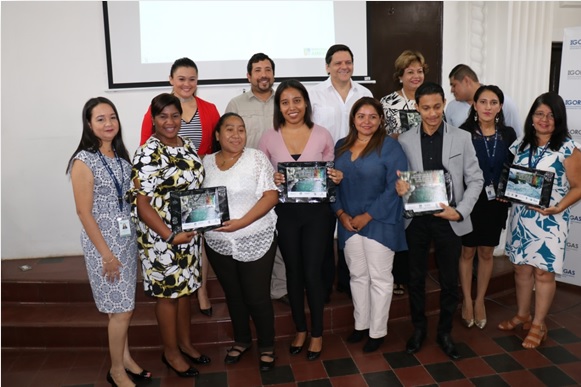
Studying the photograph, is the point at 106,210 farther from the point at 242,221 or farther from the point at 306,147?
the point at 306,147

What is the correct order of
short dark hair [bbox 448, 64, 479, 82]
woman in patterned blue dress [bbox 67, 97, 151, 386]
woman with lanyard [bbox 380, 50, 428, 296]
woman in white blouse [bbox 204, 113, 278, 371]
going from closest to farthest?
woman in patterned blue dress [bbox 67, 97, 151, 386] → woman in white blouse [bbox 204, 113, 278, 371] → woman with lanyard [bbox 380, 50, 428, 296] → short dark hair [bbox 448, 64, 479, 82]

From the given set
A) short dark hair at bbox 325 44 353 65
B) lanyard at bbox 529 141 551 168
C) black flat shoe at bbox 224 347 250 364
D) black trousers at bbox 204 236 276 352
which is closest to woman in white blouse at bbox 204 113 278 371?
black trousers at bbox 204 236 276 352

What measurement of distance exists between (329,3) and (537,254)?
2959 mm

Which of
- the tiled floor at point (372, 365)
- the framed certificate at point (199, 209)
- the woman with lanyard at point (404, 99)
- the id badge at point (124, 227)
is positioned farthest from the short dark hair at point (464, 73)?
the id badge at point (124, 227)

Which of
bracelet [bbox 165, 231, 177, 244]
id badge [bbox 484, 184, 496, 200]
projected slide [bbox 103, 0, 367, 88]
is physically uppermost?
projected slide [bbox 103, 0, 367, 88]

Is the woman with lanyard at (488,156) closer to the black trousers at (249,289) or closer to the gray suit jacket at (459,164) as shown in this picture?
the gray suit jacket at (459,164)

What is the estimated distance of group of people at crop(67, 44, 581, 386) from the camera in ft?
8.30

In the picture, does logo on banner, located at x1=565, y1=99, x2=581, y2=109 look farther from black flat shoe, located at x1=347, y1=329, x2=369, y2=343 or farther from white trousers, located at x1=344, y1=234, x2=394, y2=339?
black flat shoe, located at x1=347, y1=329, x2=369, y2=343

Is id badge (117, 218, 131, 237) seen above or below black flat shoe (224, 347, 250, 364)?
above

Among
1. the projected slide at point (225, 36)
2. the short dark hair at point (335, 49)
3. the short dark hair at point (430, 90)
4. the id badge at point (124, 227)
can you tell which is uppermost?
the projected slide at point (225, 36)

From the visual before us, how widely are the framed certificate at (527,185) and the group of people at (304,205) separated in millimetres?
132

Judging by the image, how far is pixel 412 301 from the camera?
309 cm

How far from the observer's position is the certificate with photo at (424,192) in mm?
2711

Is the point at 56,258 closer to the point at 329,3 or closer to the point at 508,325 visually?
the point at 329,3
